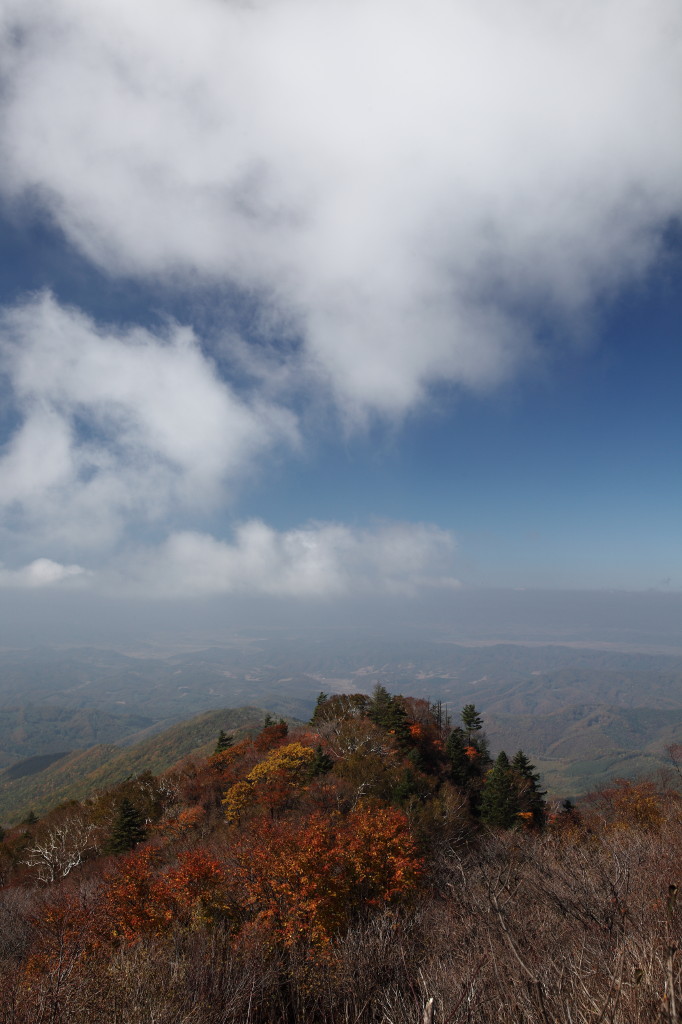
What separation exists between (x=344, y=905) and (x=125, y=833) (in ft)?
87.8

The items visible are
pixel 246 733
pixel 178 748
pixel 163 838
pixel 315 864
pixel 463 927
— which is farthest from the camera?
pixel 178 748

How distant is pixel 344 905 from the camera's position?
23.1 m

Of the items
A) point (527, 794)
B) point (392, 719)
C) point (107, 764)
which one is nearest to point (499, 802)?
point (527, 794)

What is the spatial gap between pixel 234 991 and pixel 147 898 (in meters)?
15.2

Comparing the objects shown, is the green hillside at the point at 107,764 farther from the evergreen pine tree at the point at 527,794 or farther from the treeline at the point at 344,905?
the evergreen pine tree at the point at 527,794

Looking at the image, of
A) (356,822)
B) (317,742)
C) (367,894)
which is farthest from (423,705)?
(367,894)

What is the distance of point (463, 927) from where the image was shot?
54.6ft

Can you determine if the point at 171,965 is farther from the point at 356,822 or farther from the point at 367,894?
the point at 356,822

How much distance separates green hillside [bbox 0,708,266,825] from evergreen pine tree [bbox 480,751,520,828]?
315 ft

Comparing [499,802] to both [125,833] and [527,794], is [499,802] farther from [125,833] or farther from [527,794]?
[125,833]

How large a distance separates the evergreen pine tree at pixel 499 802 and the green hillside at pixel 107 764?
96.1 metres

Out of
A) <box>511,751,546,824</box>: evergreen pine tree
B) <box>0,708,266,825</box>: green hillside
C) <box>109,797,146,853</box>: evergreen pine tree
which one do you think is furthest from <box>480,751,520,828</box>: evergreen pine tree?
<box>0,708,266,825</box>: green hillside

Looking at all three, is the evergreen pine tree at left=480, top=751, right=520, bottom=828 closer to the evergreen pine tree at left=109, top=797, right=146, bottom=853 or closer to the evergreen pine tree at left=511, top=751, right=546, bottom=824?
the evergreen pine tree at left=511, top=751, right=546, bottom=824

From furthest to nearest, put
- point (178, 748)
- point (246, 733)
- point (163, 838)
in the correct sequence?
point (178, 748) → point (246, 733) → point (163, 838)
